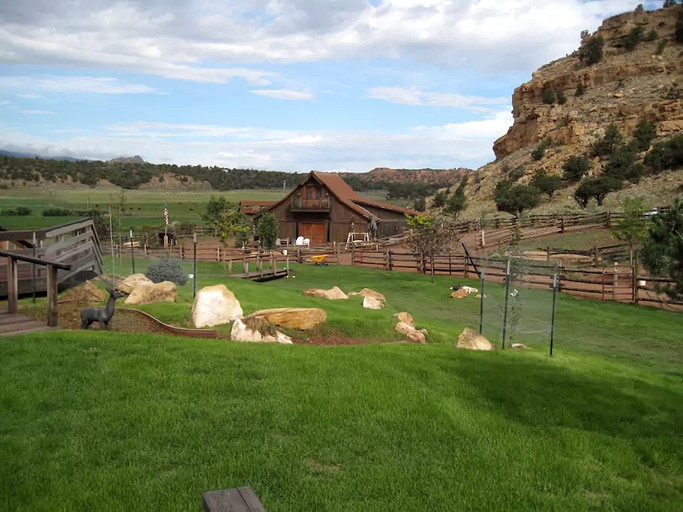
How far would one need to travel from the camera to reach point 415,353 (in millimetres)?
10453

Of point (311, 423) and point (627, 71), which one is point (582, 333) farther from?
point (627, 71)

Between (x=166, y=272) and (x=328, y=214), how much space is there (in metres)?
37.2

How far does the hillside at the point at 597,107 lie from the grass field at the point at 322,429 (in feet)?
186

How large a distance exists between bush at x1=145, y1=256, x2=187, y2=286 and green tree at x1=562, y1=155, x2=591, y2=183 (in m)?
60.4

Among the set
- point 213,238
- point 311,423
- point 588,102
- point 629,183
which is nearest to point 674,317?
point 311,423

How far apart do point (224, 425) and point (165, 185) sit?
167m

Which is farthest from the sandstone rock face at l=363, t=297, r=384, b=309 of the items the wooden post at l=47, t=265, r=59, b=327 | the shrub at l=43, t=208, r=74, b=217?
the shrub at l=43, t=208, r=74, b=217

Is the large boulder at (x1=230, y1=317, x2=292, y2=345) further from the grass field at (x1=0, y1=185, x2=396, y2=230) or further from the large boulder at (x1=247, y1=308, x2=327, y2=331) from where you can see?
the grass field at (x1=0, y1=185, x2=396, y2=230)

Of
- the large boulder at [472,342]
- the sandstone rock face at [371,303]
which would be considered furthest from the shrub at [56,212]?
the large boulder at [472,342]

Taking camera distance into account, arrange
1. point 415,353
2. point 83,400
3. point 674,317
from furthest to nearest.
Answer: point 674,317 < point 415,353 < point 83,400

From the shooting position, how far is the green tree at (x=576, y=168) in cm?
7050

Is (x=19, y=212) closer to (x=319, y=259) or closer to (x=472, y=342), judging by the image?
(x=319, y=259)

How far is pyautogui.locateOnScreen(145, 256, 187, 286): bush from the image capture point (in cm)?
2047

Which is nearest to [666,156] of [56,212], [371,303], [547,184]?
[547,184]
